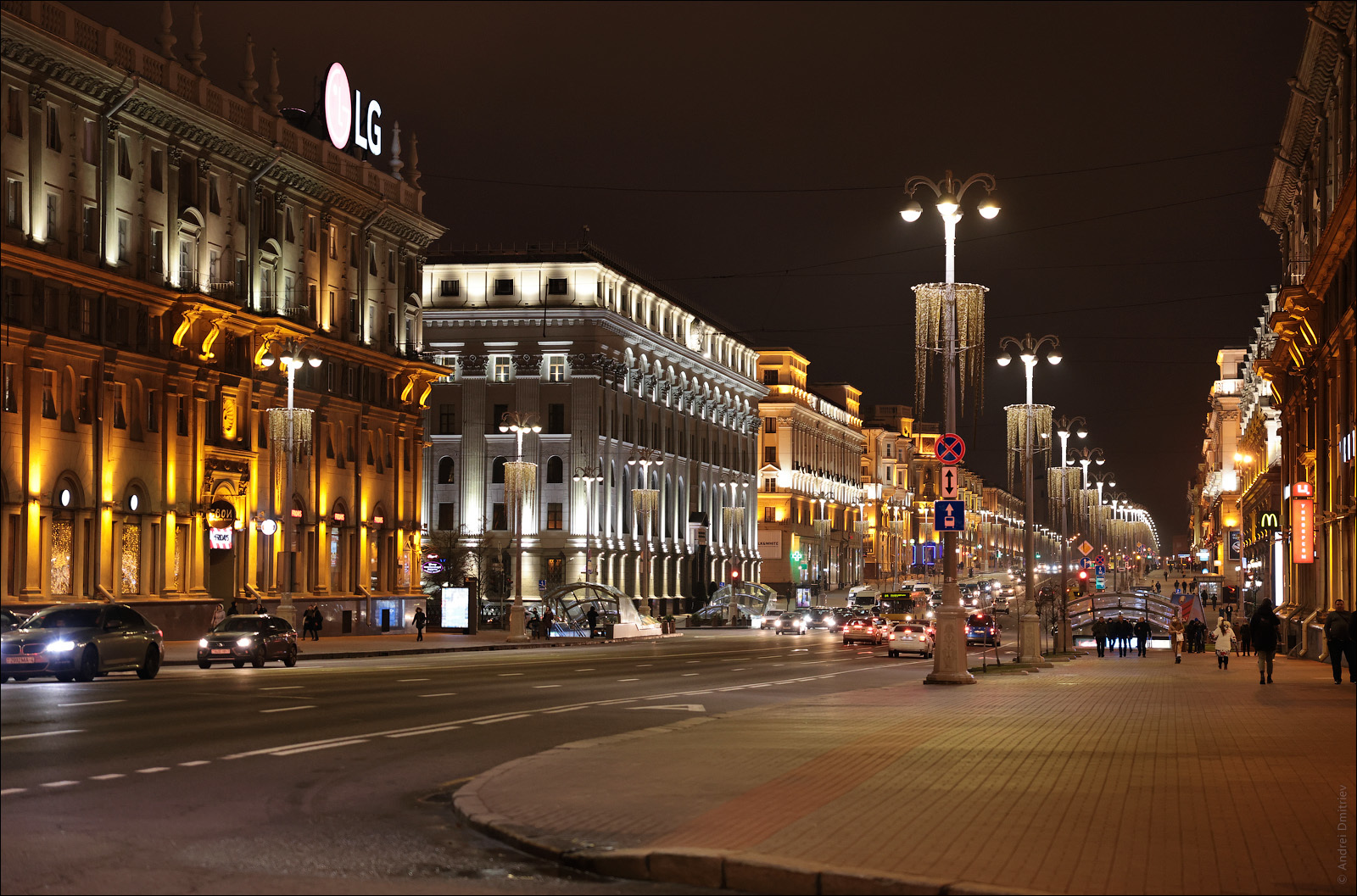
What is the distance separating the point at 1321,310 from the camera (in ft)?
163

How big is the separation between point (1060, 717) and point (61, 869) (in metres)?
15.9

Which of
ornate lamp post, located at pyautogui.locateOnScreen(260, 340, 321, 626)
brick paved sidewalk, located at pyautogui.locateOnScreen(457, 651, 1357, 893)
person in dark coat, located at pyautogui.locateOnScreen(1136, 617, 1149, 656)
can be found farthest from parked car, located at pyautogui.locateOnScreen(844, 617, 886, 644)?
Result: brick paved sidewalk, located at pyautogui.locateOnScreen(457, 651, 1357, 893)

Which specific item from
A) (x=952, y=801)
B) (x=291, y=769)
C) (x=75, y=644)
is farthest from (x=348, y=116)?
(x=952, y=801)

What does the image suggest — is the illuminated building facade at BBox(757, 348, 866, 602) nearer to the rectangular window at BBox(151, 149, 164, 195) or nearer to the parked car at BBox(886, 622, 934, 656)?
the parked car at BBox(886, 622, 934, 656)

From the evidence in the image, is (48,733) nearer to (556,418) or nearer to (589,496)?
(589,496)

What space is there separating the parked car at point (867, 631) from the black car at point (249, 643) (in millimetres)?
32178

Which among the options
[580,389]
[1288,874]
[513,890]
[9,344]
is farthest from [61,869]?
[580,389]

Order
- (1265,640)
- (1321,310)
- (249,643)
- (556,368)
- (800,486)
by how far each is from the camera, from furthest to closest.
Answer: (800,486), (556,368), (1321,310), (249,643), (1265,640)

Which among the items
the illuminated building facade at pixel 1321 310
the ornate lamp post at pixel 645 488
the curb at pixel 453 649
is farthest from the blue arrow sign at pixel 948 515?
the ornate lamp post at pixel 645 488

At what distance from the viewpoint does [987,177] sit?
32.2 m

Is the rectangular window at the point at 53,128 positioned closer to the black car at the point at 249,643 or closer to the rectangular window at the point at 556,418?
the black car at the point at 249,643

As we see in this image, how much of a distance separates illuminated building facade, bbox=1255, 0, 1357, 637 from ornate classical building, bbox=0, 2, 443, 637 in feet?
108

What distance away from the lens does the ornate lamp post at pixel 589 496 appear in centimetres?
10019

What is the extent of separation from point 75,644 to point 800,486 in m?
133
